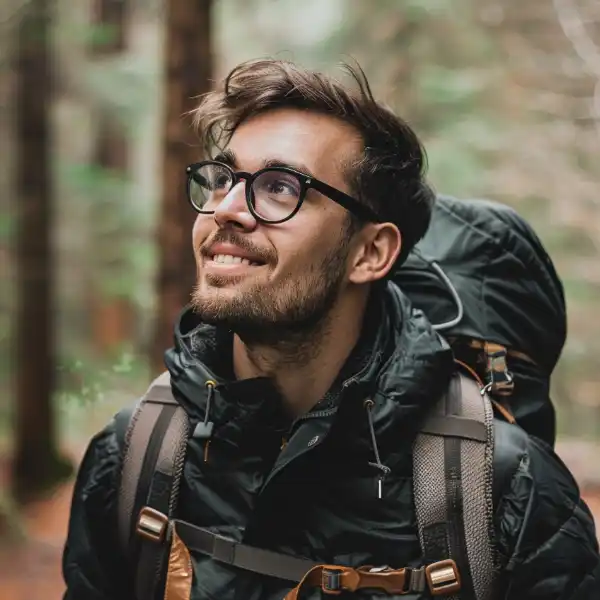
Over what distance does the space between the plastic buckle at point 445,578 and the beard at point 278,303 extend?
34.9 inches

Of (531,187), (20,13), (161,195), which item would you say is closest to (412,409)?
(161,195)

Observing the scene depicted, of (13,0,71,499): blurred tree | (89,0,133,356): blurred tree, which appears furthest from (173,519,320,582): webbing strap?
(89,0,133,356): blurred tree

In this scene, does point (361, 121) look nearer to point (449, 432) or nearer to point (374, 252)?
point (374, 252)

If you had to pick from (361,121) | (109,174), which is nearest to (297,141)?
(361,121)

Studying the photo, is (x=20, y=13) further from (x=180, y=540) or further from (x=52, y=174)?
(x=180, y=540)

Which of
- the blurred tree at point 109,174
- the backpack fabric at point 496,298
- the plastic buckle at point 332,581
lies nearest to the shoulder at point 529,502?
the backpack fabric at point 496,298

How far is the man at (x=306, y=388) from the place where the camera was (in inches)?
95.3

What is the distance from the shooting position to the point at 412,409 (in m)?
2.47

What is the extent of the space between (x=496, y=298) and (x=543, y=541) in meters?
0.95

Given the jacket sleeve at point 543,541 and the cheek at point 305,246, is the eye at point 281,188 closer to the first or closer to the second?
the cheek at point 305,246

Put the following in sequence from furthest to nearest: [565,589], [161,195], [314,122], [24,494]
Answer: [24,494]
[161,195]
[314,122]
[565,589]

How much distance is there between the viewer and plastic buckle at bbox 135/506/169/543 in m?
2.52

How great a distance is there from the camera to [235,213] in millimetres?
2502

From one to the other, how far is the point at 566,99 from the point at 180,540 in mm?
11565
